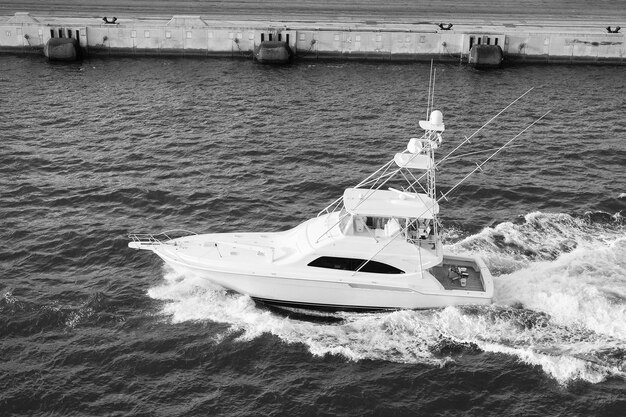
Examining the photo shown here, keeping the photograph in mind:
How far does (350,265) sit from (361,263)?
0.42 m

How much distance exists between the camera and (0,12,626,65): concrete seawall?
65.2 m

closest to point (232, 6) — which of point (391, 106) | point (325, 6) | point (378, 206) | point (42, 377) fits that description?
point (325, 6)

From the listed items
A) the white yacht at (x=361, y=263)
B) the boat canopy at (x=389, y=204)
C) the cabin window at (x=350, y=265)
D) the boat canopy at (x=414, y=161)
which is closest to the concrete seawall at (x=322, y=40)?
the white yacht at (x=361, y=263)

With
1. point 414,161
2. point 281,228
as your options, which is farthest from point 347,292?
point 281,228

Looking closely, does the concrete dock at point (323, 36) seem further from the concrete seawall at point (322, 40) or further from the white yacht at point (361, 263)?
the white yacht at point (361, 263)

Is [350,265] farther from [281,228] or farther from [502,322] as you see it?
[281,228]

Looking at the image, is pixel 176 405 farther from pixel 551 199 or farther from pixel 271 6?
pixel 271 6

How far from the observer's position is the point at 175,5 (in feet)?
249

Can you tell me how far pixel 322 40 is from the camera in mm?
66062

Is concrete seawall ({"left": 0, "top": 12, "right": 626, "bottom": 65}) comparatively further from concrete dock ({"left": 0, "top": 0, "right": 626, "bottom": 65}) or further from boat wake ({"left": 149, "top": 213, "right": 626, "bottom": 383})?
boat wake ({"left": 149, "top": 213, "right": 626, "bottom": 383})

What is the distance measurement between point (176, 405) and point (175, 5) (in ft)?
185

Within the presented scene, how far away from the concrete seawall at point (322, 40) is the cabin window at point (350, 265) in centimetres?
3806

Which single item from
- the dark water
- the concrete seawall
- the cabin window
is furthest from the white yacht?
the concrete seawall

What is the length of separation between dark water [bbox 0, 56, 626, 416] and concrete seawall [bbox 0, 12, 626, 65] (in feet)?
5.66
